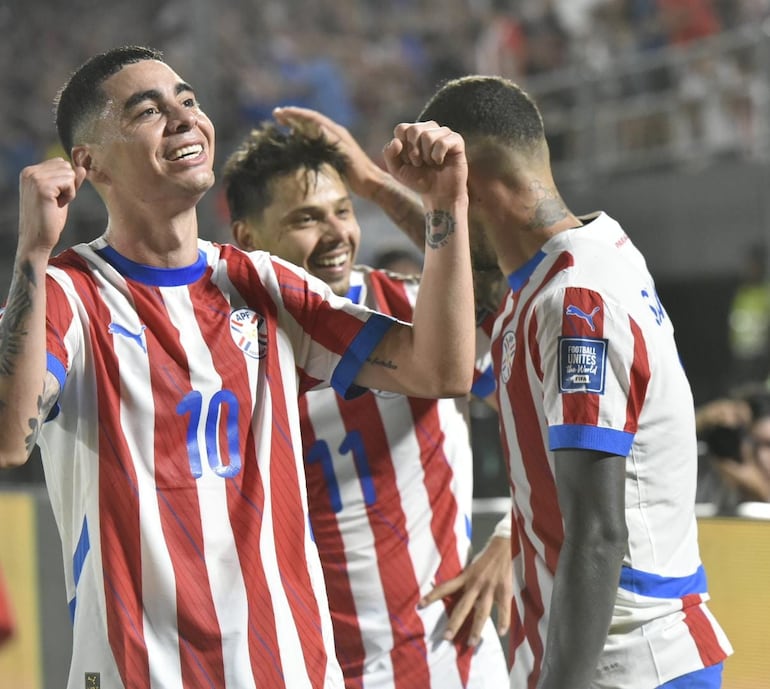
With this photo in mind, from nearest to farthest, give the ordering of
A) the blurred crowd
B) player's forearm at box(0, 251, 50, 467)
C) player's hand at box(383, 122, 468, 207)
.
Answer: player's forearm at box(0, 251, 50, 467) < player's hand at box(383, 122, 468, 207) < the blurred crowd

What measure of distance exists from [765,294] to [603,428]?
7.04 meters

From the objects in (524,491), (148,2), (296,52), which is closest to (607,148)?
(296,52)

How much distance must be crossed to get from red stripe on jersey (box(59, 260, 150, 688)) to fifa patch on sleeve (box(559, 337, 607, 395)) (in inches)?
33.3

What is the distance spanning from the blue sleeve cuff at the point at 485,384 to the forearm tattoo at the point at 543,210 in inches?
37.5

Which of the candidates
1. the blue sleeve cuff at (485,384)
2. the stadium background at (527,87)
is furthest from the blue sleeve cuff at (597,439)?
the stadium background at (527,87)

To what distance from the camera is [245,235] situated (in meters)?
3.65

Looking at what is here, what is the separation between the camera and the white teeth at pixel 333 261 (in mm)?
3428

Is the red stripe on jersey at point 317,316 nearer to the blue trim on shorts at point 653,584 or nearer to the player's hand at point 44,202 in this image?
the player's hand at point 44,202

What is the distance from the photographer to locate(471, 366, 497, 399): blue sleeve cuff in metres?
3.53

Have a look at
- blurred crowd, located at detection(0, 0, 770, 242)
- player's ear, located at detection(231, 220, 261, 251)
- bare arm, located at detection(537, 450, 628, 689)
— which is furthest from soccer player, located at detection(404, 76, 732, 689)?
blurred crowd, located at detection(0, 0, 770, 242)

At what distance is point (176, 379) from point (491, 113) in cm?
89

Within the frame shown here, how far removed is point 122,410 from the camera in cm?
237

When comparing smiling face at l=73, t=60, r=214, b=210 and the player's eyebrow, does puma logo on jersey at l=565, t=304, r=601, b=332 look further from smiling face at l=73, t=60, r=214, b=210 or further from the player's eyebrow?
the player's eyebrow

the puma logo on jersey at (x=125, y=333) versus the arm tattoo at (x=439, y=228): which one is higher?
the arm tattoo at (x=439, y=228)
